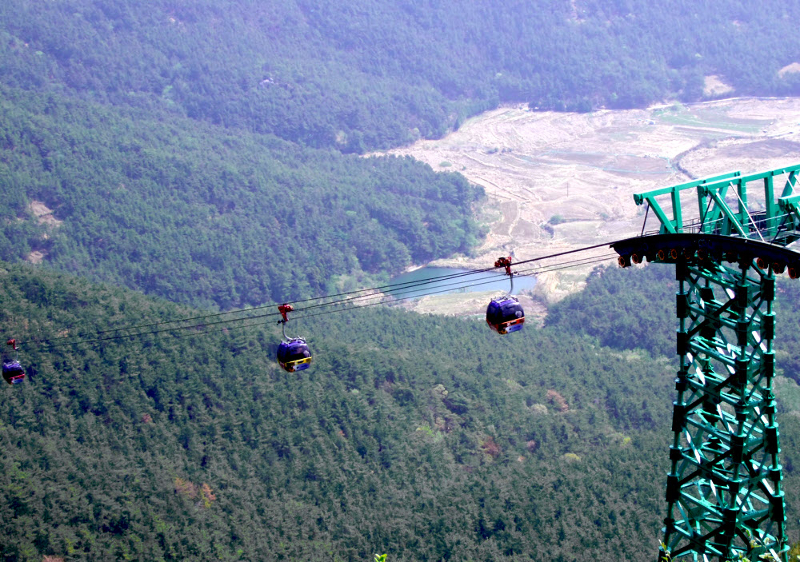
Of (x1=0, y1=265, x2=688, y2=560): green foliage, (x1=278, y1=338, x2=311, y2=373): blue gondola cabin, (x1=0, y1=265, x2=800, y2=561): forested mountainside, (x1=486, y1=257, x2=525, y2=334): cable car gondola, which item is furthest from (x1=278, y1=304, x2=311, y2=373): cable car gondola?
(x1=0, y1=265, x2=800, y2=561): forested mountainside

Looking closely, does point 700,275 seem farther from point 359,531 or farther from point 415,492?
Result: point 415,492

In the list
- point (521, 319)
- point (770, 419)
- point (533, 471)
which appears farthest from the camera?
point (533, 471)

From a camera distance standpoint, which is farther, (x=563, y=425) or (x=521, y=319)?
(x=563, y=425)

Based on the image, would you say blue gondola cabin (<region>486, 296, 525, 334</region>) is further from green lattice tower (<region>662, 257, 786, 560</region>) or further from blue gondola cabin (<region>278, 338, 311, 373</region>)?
blue gondola cabin (<region>278, 338, 311, 373</region>)

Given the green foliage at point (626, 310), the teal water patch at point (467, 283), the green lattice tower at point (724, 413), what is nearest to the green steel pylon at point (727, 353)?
the green lattice tower at point (724, 413)

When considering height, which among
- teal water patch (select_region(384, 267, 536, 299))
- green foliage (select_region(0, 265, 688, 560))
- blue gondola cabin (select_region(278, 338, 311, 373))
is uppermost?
teal water patch (select_region(384, 267, 536, 299))

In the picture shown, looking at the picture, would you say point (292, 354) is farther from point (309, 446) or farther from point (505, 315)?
point (309, 446)

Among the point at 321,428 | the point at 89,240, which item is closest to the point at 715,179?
the point at 321,428
